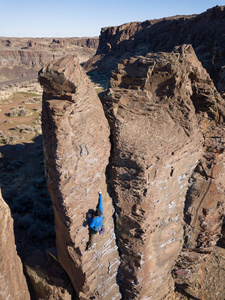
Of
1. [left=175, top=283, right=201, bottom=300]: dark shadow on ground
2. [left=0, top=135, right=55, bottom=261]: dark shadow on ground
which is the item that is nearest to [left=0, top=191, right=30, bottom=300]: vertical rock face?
[left=0, top=135, right=55, bottom=261]: dark shadow on ground

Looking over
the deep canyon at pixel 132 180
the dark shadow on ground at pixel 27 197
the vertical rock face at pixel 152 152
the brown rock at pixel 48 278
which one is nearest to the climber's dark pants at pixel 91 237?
the deep canyon at pixel 132 180

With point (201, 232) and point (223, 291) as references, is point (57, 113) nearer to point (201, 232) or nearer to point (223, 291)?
point (201, 232)

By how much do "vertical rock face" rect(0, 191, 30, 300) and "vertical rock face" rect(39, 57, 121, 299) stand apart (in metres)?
1.10

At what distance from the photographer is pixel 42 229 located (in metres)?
10.3

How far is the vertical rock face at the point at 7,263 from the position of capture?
15.3ft

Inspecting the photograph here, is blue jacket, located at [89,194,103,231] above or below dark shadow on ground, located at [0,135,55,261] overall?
above

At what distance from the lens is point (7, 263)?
4.85 metres

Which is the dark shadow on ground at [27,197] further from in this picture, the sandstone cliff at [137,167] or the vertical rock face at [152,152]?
the vertical rock face at [152,152]

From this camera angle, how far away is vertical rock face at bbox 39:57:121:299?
438 centimetres

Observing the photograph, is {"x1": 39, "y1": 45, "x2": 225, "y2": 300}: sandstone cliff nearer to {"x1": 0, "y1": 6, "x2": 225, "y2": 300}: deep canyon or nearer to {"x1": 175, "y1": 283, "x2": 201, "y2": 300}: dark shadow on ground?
{"x1": 0, "y1": 6, "x2": 225, "y2": 300}: deep canyon

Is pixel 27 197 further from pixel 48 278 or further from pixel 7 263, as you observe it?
pixel 7 263

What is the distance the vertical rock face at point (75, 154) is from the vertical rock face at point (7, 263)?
110cm

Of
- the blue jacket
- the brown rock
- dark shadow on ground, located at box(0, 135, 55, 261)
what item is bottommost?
dark shadow on ground, located at box(0, 135, 55, 261)

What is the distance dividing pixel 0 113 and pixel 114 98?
28983 millimetres
